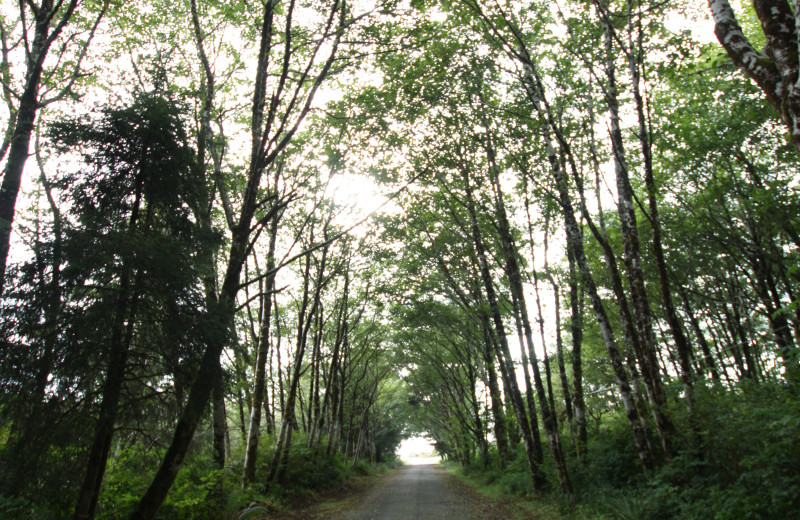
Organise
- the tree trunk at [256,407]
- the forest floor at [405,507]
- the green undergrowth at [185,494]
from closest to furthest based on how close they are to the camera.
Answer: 1. the green undergrowth at [185,494]
2. the forest floor at [405,507]
3. the tree trunk at [256,407]

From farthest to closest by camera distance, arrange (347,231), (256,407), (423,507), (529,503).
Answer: (423,507) < (256,407) < (529,503) < (347,231)

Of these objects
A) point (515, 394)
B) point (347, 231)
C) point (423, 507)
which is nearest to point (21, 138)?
point (347, 231)

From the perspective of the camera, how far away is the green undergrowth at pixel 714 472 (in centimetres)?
579

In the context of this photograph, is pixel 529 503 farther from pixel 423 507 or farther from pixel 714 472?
pixel 714 472

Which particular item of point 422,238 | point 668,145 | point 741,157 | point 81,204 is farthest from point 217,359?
point 741,157

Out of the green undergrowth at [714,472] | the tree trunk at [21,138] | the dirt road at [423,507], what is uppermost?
the tree trunk at [21,138]

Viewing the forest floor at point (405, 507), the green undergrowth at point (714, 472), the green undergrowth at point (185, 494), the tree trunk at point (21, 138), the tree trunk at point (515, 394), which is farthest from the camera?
the tree trunk at point (515, 394)

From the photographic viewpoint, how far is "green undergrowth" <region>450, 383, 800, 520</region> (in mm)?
5793

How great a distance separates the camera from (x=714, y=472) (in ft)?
24.2

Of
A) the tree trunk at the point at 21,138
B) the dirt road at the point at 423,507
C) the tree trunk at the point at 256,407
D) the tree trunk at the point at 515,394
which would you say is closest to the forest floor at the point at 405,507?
the dirt road at the point at 423,507

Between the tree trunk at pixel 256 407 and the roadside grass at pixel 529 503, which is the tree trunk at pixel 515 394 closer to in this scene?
the roadside grass at pixel 529 503

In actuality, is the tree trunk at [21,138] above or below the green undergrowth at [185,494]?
above

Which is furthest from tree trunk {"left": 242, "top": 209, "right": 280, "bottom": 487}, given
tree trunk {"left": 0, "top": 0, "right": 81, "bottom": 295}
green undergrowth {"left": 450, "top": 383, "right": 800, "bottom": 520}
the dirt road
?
green undergrowth {"left": 450, "top": 383, "right": 800, "bottom": 520}

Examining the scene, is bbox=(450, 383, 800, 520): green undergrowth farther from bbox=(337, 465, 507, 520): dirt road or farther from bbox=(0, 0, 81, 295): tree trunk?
bbox=(0, 0, 81, 295): tree trunk
